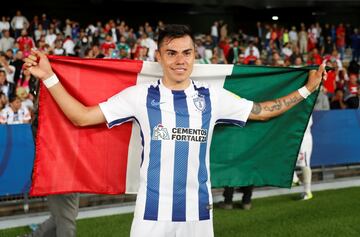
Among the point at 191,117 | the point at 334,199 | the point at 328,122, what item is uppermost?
the point at 191,117

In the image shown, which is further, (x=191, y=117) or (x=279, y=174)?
(x=279, y=174)

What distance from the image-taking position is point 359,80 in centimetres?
1994

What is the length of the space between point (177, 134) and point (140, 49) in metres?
13.9

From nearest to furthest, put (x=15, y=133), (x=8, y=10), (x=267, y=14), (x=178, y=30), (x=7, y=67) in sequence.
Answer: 1. (x=178, y=30)
2. (x=15, y=133)
3. (x=7, y=67)
4. (x=8, y=10)
5. (x=267, y=14)

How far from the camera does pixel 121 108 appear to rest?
13.2ft

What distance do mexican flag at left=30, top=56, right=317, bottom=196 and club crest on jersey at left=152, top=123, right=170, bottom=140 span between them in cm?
73

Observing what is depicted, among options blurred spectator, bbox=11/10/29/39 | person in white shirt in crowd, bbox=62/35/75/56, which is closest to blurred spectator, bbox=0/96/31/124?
person in white shirt in crowd, bbox=62/35/75/56

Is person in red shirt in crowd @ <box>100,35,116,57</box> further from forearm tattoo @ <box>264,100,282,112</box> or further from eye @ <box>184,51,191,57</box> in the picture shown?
eye @ <box>184,51,191,57</box>

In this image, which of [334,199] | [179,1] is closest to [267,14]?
[179,1]

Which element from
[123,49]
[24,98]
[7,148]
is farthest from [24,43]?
[7,148]

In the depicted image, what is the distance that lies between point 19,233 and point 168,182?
14.5 feet

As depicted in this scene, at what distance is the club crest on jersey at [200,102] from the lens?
396 cm

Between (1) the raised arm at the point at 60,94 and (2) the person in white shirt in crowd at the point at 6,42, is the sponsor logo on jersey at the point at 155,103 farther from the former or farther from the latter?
(2) the person in white shirt in crowd at the point at 6,42

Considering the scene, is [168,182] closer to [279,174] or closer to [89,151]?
[89,151]
